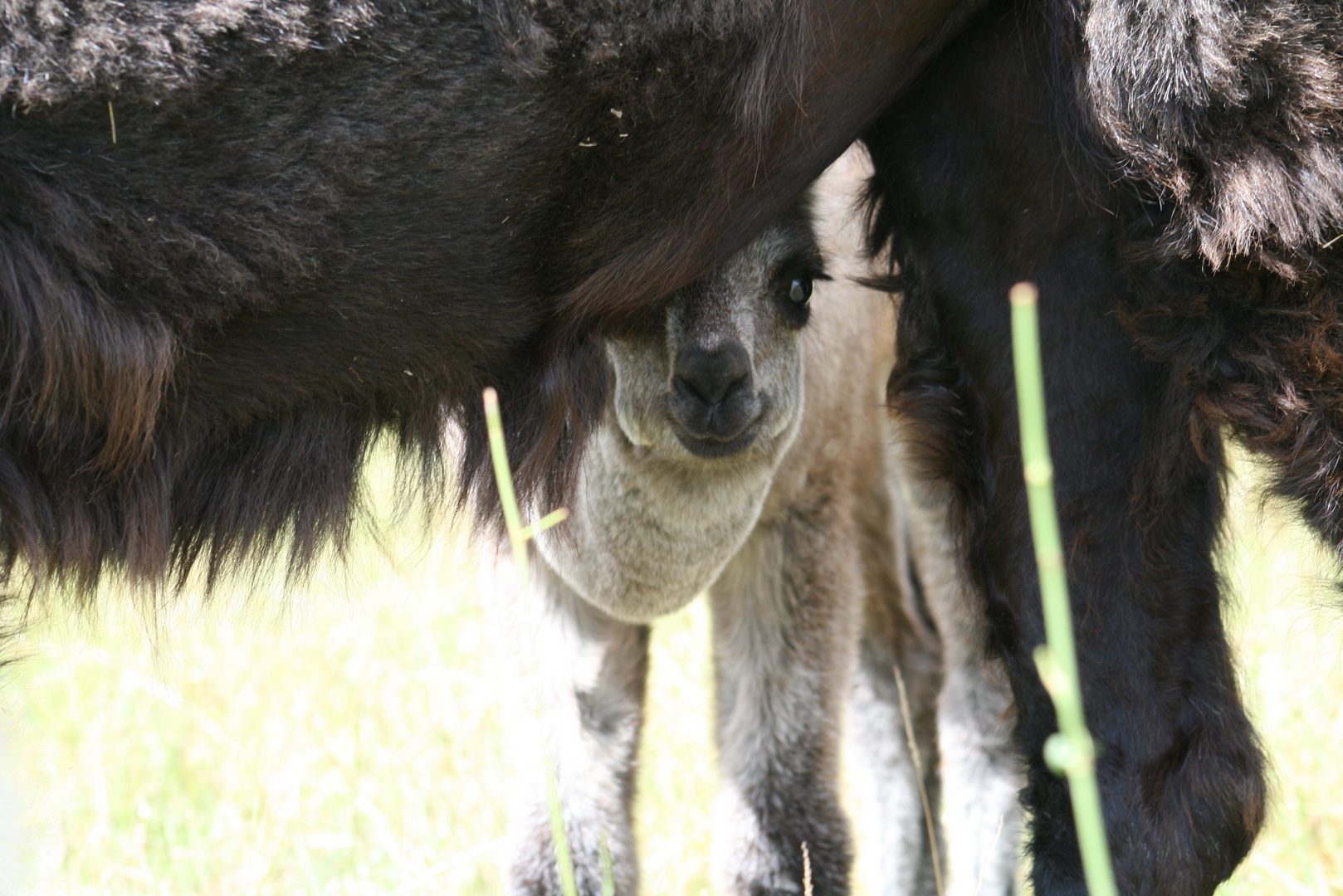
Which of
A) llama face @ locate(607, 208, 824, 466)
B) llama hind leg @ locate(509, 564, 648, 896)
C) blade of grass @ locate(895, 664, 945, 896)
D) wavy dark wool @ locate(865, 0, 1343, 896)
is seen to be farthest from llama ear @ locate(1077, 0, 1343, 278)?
llama hind leg @ locate(509, 564, 648, 896)

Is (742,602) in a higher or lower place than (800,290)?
lower

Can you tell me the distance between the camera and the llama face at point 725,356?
300 cm

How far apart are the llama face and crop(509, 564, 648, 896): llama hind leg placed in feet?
2.95

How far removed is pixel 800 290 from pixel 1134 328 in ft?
3.82

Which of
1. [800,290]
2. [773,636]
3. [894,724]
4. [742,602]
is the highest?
[800,290]

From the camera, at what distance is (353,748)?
5.23m

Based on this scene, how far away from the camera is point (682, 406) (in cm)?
307

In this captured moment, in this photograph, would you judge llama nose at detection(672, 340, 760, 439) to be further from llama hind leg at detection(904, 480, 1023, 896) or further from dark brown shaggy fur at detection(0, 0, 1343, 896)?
llama hind leg at detection(904, 480, 1023, 896)

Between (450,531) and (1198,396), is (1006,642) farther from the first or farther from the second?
(450,531)

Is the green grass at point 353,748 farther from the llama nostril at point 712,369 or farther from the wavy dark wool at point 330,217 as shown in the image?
the llama nostril at point 712,369

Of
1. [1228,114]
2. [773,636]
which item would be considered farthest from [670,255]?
[773,636]

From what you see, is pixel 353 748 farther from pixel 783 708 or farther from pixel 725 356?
pixel 725 356

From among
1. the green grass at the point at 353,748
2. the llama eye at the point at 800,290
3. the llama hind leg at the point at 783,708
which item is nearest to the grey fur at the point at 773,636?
the llama hind leg at the point at 783,708

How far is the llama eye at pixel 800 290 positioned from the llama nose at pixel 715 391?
272 millimetres
